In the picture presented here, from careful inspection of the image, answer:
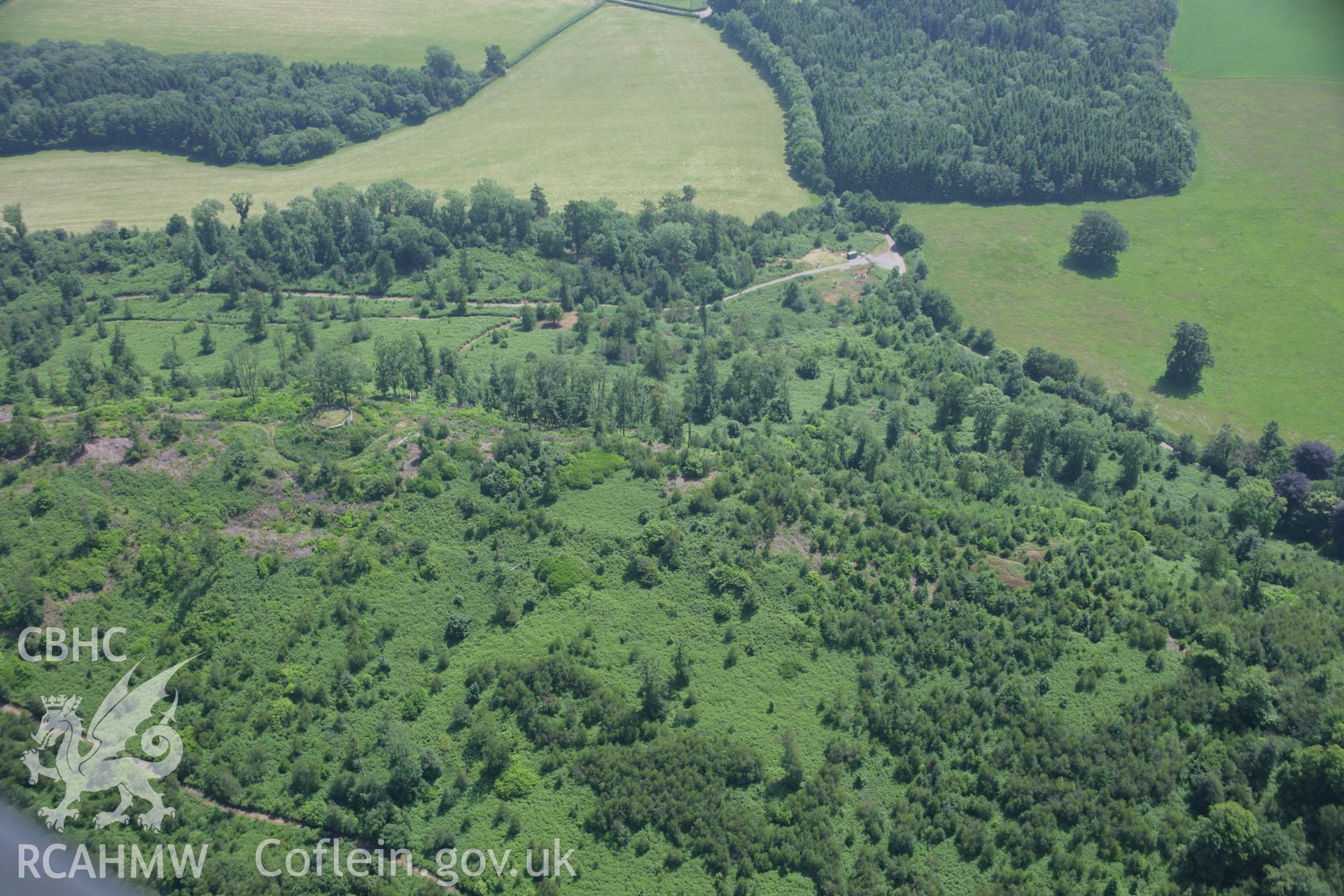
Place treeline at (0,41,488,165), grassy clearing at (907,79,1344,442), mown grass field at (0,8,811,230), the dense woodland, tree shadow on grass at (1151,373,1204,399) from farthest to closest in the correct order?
treeline at (0,41,488,165)
mown grass field at (0,8,811,230)
grassy clearing at (907,79,1344,442)
tree shadow on grass at (1151,373,1204,399)
the dense woodland

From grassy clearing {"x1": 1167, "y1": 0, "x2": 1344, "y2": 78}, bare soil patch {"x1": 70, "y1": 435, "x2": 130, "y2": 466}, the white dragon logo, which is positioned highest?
grassy clearing {"x1": 1167, "y1": 0, "x2": 1344, "y2": 78}

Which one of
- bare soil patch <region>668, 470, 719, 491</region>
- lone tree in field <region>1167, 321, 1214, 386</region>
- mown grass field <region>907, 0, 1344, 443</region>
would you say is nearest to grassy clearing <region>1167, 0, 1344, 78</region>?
mown grass field <region>907, 0, 1344, 443</region>

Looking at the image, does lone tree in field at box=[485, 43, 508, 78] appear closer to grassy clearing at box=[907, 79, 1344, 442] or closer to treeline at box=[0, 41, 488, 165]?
treeline at box=[0, 41, 488, 165]

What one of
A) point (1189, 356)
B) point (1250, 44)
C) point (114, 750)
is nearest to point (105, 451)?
point (114, 750)

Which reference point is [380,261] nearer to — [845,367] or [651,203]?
[651,203]

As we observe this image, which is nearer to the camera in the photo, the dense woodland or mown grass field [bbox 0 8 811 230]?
the dense woodland

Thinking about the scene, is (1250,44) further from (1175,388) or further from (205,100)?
(205,100)
